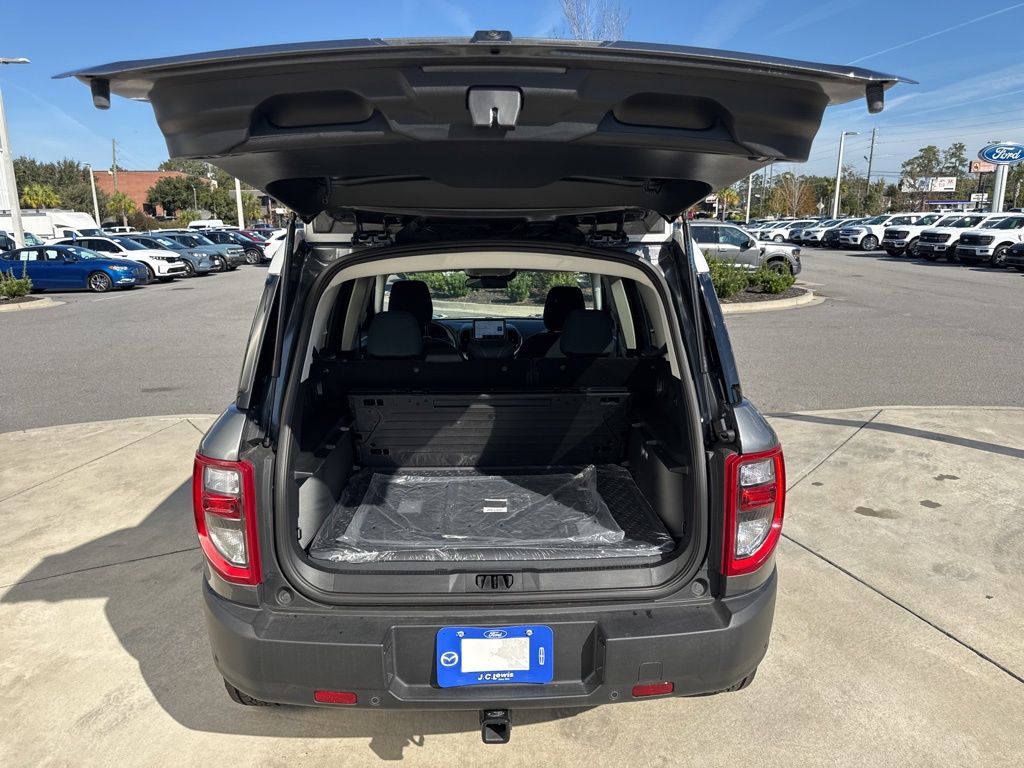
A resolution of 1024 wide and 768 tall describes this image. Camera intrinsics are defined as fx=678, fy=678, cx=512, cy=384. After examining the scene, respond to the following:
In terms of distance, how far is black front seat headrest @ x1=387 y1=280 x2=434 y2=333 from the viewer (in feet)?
13.3

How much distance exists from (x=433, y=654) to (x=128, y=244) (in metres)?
25.0

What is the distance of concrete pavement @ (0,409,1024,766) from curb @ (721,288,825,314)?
29.8 ft

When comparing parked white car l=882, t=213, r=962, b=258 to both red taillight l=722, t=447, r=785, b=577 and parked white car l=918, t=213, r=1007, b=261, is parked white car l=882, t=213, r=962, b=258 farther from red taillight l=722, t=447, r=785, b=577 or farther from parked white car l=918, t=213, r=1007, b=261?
red taillight l=722, t=447, r=785, b=577

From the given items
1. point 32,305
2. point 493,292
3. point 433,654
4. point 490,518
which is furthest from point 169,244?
point 433,654

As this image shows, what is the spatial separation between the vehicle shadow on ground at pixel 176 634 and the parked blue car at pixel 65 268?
59.9 feet

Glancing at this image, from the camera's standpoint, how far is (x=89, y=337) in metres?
11.4

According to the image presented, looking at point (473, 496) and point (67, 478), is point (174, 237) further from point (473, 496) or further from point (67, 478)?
point (473, 496)

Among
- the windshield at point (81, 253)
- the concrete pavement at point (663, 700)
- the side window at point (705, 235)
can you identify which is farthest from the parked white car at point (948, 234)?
the windshield at point (81, 253)

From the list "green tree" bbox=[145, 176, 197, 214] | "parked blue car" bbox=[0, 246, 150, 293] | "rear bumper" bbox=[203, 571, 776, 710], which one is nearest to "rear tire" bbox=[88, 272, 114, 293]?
"parked blue car" bbox=[0, 246, 150, 293]

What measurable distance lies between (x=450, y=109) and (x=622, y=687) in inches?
62.8

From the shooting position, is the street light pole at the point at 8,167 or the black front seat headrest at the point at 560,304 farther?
the street light pole at the point at 8,167

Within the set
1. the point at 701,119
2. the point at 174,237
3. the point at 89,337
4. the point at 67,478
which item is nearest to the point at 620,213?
the point at 701,119

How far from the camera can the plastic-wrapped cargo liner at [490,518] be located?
2.41 m

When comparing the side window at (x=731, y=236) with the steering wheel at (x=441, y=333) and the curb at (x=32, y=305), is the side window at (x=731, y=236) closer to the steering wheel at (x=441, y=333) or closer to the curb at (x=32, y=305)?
the steering wheel at (x=441, y=333)
